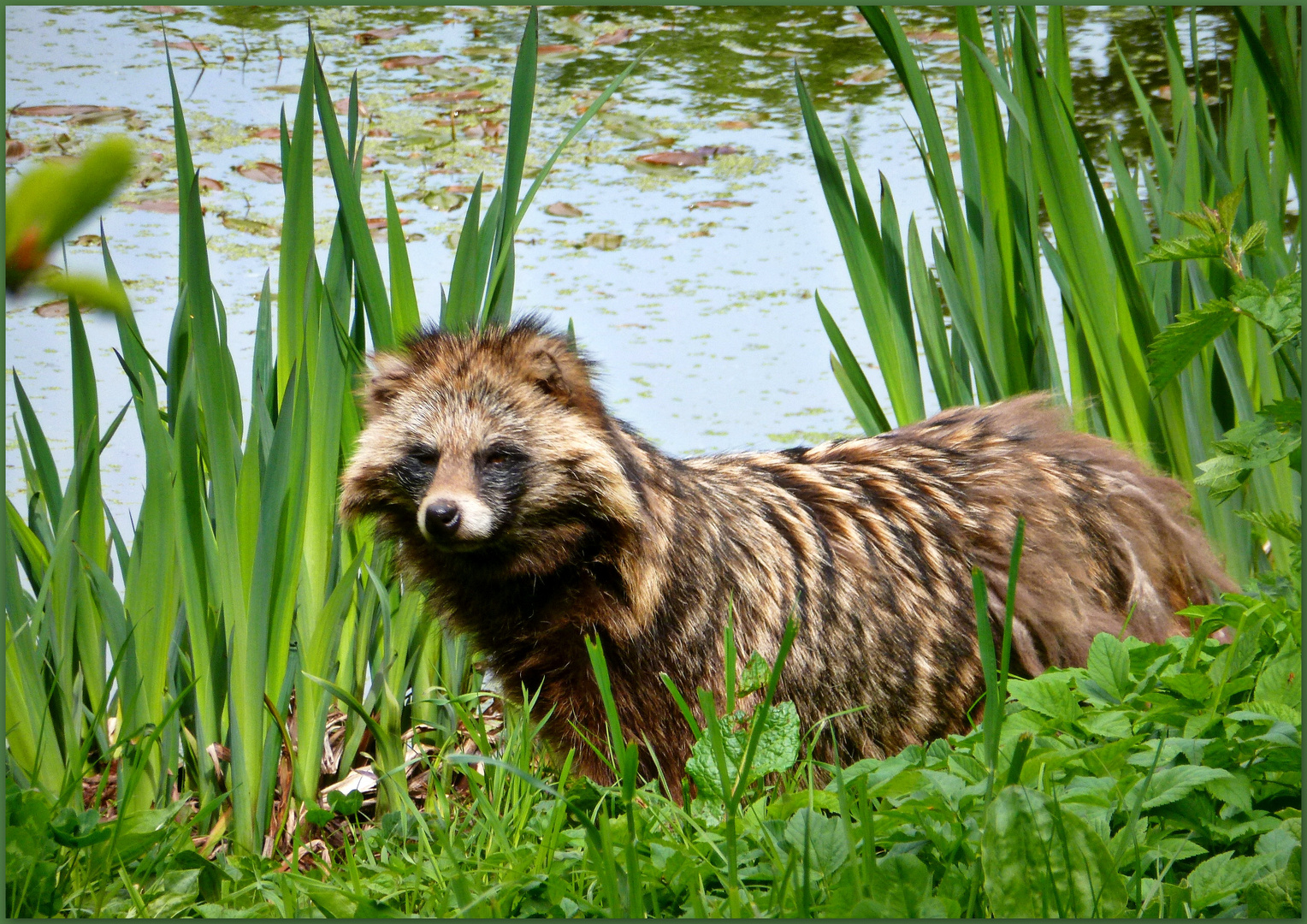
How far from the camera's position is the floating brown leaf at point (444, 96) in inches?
228

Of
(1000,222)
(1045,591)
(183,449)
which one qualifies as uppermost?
(1000,222)

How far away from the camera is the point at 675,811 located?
2.25 metres

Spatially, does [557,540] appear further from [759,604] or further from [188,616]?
[188,616]

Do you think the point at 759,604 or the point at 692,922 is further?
the point at 759,604

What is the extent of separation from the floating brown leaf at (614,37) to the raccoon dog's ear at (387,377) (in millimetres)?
3221

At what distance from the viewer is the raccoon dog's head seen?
2789mm

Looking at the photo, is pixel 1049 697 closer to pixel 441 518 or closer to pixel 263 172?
pixel 441 518

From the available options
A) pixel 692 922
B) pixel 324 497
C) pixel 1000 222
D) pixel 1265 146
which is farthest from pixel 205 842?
pixel 1265 146

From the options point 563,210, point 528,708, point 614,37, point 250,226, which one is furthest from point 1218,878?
point 614,37

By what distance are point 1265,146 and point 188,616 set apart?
3415 millimetres

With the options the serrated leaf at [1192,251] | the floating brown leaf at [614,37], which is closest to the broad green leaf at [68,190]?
the serrated leaf at [1192,251]

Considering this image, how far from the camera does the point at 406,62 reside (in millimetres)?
5883

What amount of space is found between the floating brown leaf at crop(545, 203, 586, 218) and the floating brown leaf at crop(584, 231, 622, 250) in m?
0.11

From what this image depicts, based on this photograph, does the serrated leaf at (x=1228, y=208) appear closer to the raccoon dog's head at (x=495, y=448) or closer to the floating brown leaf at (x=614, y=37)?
the raccoon dog's head at (x=495, y=448)
